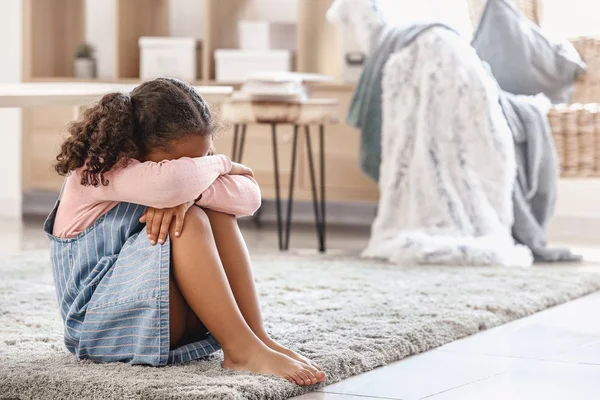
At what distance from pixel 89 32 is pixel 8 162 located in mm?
702

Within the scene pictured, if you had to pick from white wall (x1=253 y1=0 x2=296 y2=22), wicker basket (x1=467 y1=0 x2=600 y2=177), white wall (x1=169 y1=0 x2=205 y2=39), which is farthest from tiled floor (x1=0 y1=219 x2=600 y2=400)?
white wall (x1=169 y1=0 x2=205 y2=39)

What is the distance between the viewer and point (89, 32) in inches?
194

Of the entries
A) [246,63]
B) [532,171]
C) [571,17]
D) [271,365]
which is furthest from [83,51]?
[271,365]

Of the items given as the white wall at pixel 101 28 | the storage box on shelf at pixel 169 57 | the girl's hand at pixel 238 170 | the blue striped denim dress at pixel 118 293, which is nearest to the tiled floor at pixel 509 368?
the blue striped denim dress at pixel 118 293

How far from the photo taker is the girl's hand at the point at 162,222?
60.8 inches

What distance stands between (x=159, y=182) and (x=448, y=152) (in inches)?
66.7

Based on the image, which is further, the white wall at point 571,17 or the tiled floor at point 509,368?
the white wall at point 571,17

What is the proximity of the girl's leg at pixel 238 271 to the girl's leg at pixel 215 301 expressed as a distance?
38mm

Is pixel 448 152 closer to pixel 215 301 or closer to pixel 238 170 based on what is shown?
pixel 238 170

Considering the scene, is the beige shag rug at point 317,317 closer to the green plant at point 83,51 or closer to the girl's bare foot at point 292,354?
the girl's bare foot at point 292,354

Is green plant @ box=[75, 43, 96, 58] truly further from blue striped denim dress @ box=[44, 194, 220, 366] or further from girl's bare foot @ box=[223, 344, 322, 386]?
girl's bare foot @ box=[223, 344, 322, 386]

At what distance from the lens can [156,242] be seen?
1.55 m

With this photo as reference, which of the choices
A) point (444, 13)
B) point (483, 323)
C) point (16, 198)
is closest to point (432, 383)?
point (483, 323)

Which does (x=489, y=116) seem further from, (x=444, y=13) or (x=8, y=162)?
(x=8, y=162)
